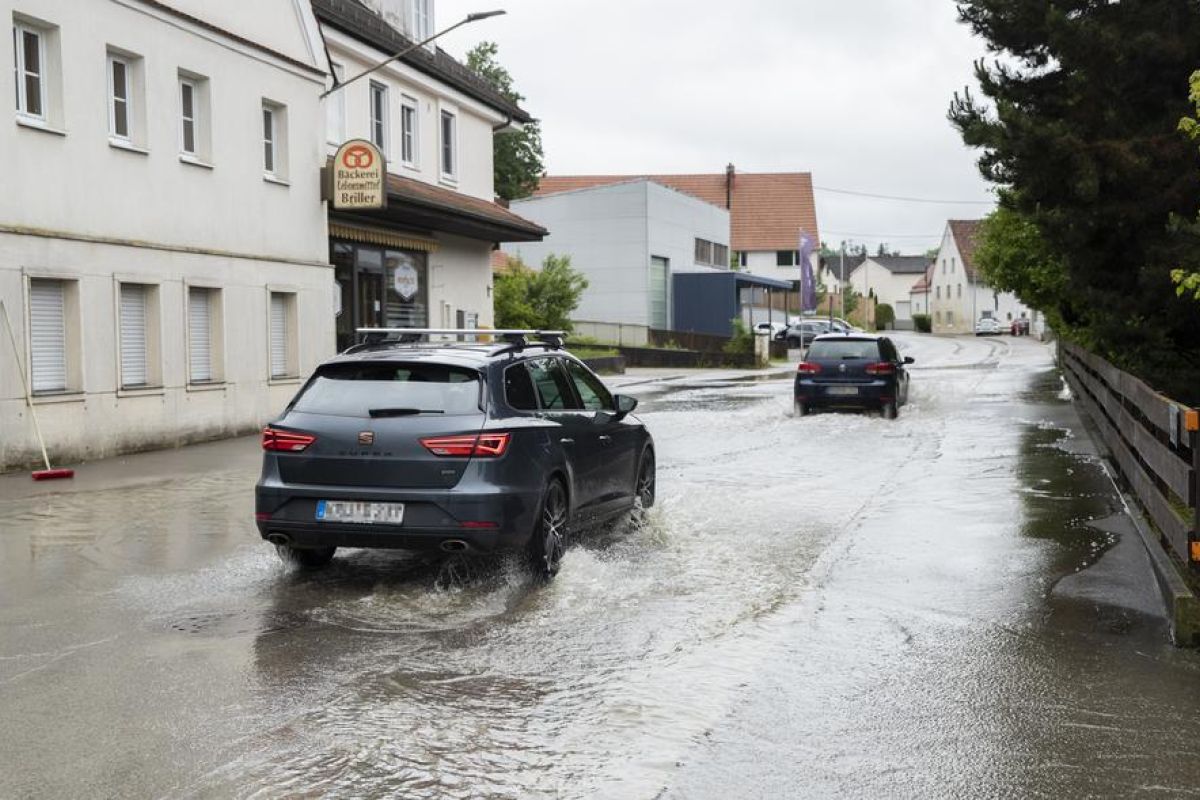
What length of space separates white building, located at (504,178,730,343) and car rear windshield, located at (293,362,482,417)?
46.1m

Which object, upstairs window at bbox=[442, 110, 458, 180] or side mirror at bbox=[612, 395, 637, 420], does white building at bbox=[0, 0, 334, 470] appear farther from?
side mirror at bbox=[612, 395, 637, 420]

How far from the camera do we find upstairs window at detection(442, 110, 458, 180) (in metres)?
30.3

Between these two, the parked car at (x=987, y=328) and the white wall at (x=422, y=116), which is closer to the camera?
the white wall at (x=422, y=116)

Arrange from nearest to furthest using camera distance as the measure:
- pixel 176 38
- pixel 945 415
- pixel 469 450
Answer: pixel 469 450 → pixel 176 38 → pixel 945 415

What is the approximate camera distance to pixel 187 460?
55.9 ft

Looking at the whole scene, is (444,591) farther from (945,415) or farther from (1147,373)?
(945,415)

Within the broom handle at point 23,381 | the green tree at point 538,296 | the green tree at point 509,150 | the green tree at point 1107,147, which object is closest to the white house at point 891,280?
the green tree at point 509,150

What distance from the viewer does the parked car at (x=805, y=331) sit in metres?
64.4

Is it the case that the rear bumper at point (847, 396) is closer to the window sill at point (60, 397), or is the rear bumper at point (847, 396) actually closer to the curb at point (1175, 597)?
the window sill at point (60, 397)

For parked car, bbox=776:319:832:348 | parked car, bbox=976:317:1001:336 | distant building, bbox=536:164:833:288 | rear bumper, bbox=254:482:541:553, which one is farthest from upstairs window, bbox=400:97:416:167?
parked car, bbox=976:317:1001:336

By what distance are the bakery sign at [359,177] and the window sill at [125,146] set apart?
462 cm

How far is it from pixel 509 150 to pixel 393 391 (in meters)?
67.6

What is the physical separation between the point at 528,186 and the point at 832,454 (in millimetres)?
59701

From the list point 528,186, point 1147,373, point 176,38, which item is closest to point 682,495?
point 1147,373
